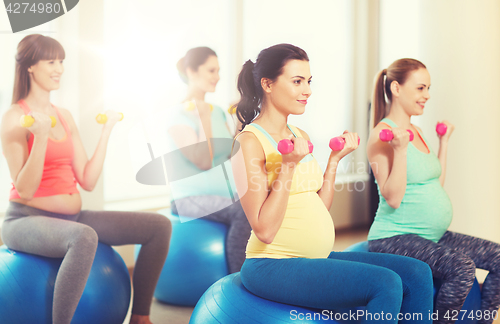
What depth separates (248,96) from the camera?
135 cm

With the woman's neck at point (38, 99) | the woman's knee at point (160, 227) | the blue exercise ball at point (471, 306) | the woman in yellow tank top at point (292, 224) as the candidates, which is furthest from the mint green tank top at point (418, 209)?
the woman's neck at point (38, 99)

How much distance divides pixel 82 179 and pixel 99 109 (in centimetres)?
78

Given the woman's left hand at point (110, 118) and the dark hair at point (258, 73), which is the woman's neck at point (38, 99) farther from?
the dark hair at point (258, 73)

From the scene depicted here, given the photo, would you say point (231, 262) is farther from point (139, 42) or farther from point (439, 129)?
point (139, 42)

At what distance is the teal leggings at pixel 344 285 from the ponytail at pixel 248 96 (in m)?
0.43

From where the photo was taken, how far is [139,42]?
270 cm

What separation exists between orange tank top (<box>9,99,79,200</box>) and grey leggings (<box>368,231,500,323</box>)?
1.21m

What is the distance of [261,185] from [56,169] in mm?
973

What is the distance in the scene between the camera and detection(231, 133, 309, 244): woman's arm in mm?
1171

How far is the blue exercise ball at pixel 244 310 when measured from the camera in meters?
1.14

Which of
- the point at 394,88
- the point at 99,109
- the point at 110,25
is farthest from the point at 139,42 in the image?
the point at 394,88

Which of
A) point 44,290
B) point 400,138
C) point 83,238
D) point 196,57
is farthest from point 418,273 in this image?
point 196,57

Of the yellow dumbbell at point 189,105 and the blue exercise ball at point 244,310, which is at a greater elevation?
the yellow dumbbell at point 189,105

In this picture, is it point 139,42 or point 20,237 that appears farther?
point 139,42
